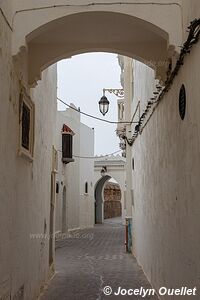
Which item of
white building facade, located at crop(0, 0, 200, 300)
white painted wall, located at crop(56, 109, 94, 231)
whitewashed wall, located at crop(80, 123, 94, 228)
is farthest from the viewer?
whitewashed wall, located at crop(80, 123, 94, 228)

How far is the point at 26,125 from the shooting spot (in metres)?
5.46

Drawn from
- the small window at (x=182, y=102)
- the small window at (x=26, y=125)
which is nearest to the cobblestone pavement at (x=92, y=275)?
the small window at (x=26, y=125)

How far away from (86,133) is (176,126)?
22846mm

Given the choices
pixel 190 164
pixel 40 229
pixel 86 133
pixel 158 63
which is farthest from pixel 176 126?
pixel 86 133

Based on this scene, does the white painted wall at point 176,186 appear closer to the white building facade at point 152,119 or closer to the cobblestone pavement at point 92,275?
the white building facade at point 152,119

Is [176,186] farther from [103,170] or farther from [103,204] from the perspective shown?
[103,204]

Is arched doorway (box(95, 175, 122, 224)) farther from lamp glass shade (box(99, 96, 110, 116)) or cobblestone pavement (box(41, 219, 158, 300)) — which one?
lamp glass shade (box(99, 96, 110, 116))

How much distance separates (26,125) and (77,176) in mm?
18695

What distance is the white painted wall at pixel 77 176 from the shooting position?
754 inches

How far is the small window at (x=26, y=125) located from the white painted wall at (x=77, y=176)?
39.9 ft

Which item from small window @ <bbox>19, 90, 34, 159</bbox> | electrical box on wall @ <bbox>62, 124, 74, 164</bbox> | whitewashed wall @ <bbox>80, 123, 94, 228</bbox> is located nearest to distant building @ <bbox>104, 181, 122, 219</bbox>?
whitewashed wall @ <bbox>80, 123, 94, 228</bbox>

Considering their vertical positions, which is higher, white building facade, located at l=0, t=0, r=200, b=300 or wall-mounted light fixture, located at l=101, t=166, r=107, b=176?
wall-mounted light fixture, located at l=101, t=166, r=107, b=176

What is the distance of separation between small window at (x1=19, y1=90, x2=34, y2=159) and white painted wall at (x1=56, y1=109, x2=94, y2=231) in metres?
12.2

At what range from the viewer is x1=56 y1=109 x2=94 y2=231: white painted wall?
19.1m
